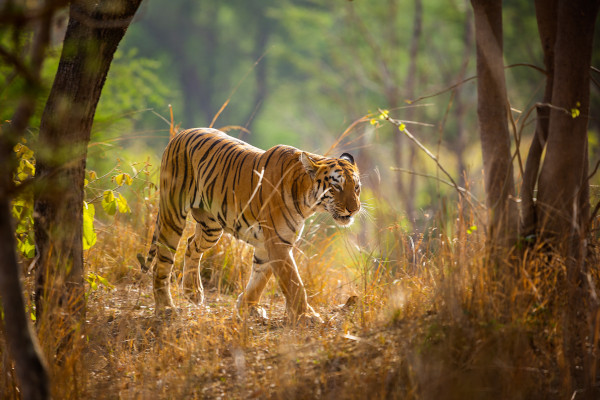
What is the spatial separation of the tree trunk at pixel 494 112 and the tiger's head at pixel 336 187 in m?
0.87

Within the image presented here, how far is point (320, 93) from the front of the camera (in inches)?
1095

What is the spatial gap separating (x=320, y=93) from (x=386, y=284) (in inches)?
976

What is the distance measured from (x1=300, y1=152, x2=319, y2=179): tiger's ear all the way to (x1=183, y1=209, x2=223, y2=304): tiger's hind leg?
3.57 ft

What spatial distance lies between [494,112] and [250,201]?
1.72 meters

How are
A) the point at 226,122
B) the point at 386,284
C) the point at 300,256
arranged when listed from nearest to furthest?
the point at 386,284 < the point at 300,256 < the point at 226,122

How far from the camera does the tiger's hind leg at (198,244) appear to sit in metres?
4.76

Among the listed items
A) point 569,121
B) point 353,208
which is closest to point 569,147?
point 569,121

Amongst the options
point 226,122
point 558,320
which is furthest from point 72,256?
point 226,122

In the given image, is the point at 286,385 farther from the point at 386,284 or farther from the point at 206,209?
the point at 206,209

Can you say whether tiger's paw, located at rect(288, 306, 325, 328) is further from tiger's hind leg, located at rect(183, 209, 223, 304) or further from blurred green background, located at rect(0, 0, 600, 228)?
blurred green background, located at rect(0, 0, 600, 228)

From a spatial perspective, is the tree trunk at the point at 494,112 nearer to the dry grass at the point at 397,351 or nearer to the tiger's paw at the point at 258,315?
the dry grass at the point at 397,351

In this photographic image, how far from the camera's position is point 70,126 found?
308 cm

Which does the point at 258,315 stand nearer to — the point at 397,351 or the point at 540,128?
the point at 397,351

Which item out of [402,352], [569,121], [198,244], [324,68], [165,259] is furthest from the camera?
[324,68]
